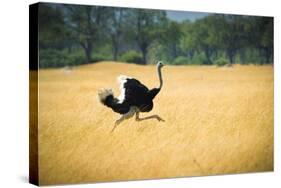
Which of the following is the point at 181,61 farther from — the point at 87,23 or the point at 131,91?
the point at 87,23

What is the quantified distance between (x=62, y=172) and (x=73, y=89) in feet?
4.17

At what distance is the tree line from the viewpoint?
10188 mm

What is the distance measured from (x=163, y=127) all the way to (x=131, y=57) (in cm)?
125

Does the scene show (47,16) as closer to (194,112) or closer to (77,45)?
(77,45)

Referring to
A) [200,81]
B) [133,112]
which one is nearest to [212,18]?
[200,81]

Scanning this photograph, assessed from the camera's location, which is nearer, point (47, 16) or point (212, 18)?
point (47, 16)

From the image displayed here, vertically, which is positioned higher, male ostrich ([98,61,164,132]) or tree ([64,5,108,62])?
tree ([64,5,108,62])

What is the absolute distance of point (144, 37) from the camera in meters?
11.0

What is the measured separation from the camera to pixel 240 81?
461 inches

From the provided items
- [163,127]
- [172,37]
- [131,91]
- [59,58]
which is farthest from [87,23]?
[163,127]

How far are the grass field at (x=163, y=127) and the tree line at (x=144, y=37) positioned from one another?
0.59 feet

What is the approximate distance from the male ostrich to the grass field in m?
0.08

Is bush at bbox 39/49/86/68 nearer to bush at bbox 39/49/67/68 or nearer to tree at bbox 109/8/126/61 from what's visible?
bush at bbox 39/49/67/68

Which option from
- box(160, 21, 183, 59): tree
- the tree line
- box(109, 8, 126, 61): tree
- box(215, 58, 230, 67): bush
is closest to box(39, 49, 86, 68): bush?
the tree line
